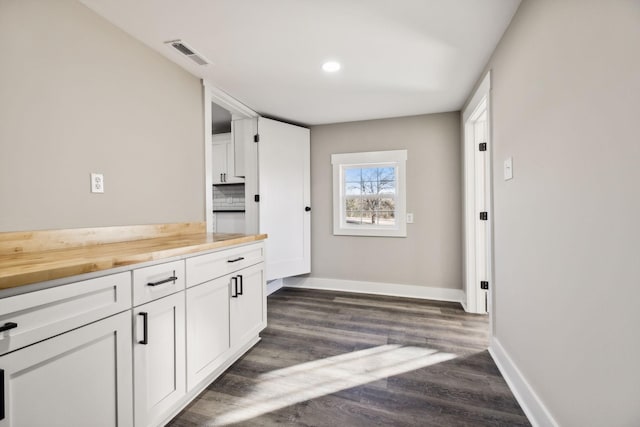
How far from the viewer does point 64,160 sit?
4.91 ft

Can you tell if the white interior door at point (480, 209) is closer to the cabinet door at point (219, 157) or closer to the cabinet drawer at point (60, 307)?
the cabinet drawer at point (60, 307)

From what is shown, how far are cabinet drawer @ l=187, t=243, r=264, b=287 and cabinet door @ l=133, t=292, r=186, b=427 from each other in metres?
0.15

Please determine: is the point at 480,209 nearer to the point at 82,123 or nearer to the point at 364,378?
the point at 364,378

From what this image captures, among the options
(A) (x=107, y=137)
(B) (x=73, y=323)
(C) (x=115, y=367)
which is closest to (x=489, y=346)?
(C) (x=115, y=367)

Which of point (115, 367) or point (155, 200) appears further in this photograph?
point (155, 200)

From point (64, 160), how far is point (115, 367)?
3.62 ft

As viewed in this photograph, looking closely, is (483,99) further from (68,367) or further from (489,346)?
(68,367)

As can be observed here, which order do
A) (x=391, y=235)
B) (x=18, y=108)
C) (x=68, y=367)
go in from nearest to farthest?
(x=68, y=367) < (x=18, y=108) < (x=391, y=235)

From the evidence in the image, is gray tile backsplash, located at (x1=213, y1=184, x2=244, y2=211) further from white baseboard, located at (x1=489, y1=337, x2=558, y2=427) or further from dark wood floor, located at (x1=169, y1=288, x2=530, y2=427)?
white baseboard, located at (x1=489, y1=337, x2=558, y2=427)

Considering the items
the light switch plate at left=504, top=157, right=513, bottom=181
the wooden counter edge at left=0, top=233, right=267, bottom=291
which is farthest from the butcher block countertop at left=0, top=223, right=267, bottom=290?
the light switch plate at left=504, top=157, right=513, bottom=181

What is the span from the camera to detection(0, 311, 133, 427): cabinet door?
842mm

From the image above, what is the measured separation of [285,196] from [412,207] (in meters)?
1.58

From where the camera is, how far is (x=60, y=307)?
95 centimetres

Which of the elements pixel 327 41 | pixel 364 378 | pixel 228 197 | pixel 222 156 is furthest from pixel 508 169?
pixel 228 197
